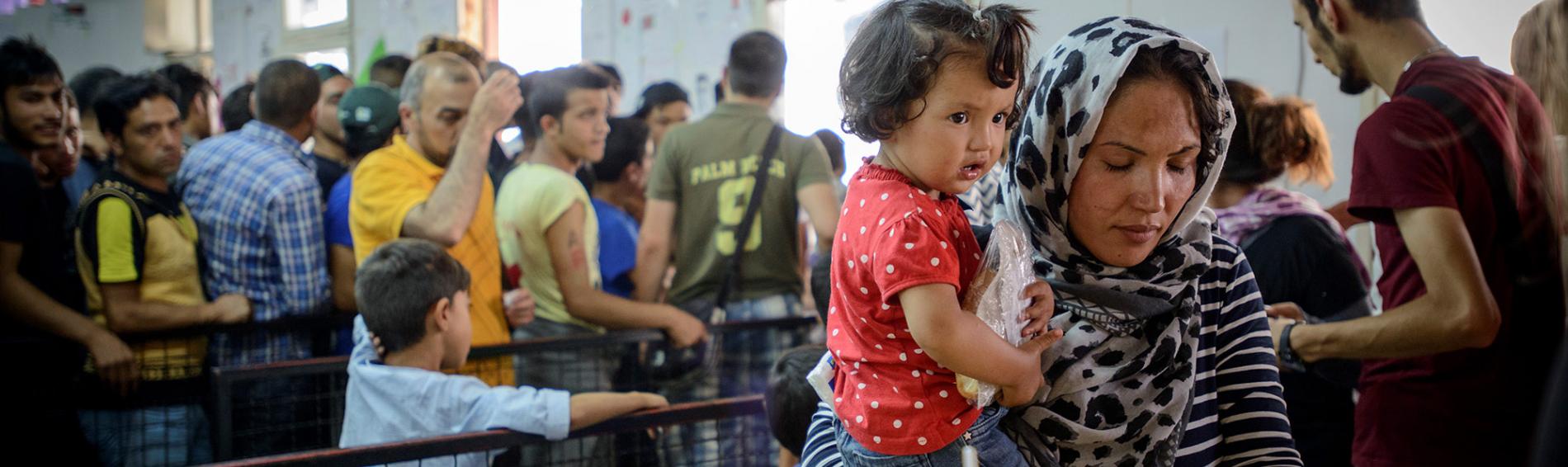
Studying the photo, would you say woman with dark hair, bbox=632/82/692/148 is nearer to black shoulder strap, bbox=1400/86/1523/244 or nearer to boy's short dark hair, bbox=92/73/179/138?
boy's short dark hair, bbox=92/73/179/138

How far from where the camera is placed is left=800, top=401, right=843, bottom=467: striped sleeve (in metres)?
1.58

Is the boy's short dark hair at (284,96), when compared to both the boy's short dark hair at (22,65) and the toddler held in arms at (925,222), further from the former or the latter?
the toddler held in arms at (925,222)

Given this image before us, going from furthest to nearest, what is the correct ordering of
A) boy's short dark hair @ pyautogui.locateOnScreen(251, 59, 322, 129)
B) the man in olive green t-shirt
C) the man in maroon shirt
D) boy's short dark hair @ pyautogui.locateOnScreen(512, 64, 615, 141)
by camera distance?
boy's short dark hair @ pyautogui.locateOnScreen(251, 59, 322, 129)
the man in olive green t-shirt
boy's short dark hair @ pyautogui.locateOnScreen(512, 64, 615, 141)
the man in maroon shirt

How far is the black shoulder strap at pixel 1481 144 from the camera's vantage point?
1.80 meters

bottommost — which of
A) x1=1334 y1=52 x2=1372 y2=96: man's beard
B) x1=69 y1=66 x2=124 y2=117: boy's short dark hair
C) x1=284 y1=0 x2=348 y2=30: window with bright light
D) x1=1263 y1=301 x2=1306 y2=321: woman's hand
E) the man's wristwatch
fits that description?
the man's wristwatch

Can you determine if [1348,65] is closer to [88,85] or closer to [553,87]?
[553,87]

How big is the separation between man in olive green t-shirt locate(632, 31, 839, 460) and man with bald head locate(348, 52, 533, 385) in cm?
58

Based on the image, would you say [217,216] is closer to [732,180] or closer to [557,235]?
[557,235]

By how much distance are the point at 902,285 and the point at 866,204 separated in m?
0.15

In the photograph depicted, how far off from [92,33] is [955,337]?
42.6 ft

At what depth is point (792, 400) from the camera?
2.04 m

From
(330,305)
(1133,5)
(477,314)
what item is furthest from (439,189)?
(1133,5)

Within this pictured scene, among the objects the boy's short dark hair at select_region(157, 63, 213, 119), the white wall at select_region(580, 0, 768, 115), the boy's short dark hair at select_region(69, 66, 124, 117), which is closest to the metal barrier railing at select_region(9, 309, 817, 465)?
the boy's short dark hair at select_region(157, 63, 213, 119)

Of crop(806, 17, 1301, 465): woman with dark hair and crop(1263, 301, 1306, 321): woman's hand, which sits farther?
crop(1263, 301, 1306, 321): woman's hand
